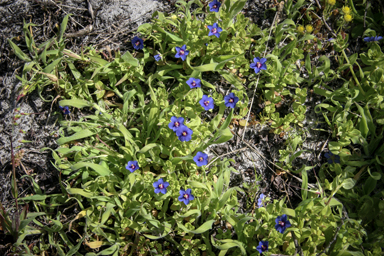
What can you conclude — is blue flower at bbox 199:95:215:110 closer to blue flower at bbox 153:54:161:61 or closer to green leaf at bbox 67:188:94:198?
blue flower at bbox 153:54:161:61

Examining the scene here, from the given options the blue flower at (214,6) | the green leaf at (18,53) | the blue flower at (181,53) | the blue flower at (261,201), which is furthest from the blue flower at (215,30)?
the green leaf at (18,53)

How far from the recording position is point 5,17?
10.8ft

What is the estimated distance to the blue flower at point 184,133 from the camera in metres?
2.54

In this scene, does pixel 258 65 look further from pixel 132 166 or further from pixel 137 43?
pixel 132 166

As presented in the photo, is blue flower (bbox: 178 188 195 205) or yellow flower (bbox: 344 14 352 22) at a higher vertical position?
yellow flower (bbox: 344 14 352 22)

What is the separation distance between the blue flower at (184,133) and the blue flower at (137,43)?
1.16 metres

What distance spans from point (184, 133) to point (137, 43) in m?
1.25

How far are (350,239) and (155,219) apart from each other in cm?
170

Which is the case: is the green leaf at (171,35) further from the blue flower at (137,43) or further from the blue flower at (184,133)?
the blue flower at (184,133)

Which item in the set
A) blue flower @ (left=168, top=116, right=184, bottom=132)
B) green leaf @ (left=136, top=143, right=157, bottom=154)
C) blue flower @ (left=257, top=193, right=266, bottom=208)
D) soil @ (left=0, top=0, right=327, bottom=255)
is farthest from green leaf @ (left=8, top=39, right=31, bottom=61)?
blue flower @ (left=257, top=193, right=266, bottom=208)

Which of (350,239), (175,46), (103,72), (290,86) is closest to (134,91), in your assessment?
(103,72)

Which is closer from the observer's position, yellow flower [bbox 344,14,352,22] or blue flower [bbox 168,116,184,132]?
blue flower [bbox 168,116,184,132]

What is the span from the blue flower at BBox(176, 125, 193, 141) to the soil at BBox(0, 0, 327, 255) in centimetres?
55

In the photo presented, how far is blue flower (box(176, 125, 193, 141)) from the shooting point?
8.34 ft
